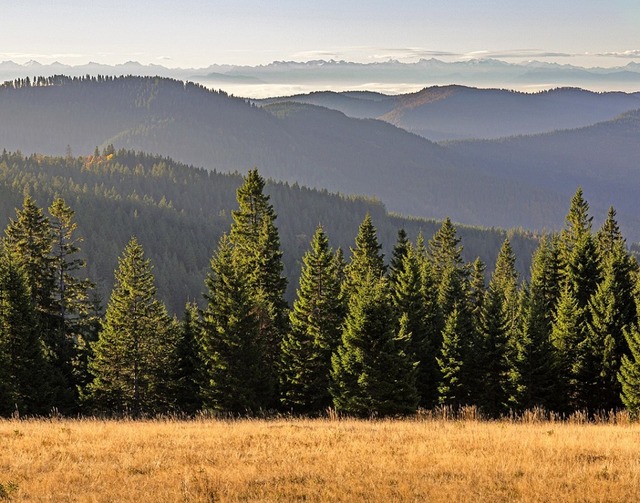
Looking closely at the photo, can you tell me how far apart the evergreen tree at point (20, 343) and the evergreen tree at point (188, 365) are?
768 cm

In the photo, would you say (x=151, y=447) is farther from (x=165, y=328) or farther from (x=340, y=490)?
(x=165, y=328)

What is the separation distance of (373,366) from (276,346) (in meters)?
10.5

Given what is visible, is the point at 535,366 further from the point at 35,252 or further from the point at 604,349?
the point at 35,252

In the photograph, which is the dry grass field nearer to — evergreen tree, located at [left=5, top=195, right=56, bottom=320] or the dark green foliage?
evergreen tree, located at [left=5, top=195, right=56, bottom=320]

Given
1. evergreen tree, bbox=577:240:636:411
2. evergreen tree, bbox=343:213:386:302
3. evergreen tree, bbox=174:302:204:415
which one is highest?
evergreen tree, bbox=343:213:386:302

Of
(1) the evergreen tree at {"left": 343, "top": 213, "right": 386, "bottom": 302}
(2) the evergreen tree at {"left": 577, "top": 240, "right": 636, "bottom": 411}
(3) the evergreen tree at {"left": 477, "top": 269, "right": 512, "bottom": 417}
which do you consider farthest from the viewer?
(1) the evergreen tree at {"left": 343, "top": 213, "right": 386, "bottom": 302}

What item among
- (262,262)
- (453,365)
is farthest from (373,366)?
(262,262)

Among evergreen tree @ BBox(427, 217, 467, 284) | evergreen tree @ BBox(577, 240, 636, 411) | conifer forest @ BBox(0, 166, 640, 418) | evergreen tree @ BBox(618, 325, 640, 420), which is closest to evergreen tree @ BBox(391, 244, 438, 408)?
conifer forest @ BBox(0, 166, 640, 418)

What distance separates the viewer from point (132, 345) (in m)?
37.8

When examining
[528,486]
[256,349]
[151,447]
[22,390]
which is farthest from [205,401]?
[528,486]

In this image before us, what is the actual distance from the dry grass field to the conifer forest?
511 inches

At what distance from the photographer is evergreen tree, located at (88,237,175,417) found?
37.8 metres

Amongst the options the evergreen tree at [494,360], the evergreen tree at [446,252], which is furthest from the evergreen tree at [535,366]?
the evergreen tree at [446,252]

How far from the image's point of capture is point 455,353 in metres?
39.1
